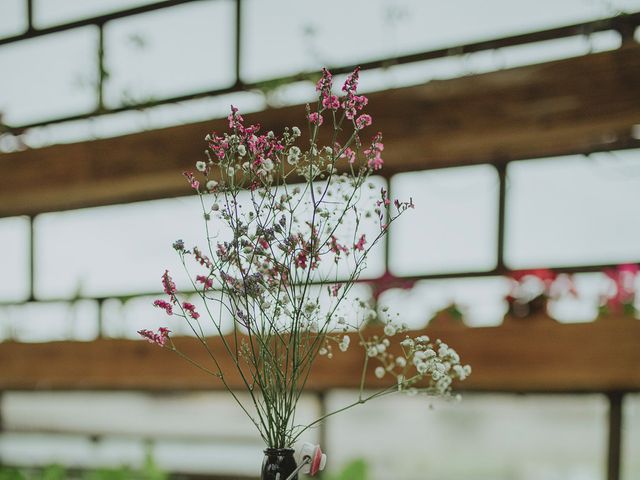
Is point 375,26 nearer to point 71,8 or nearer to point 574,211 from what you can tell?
point 574,211

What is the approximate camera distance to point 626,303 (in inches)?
94.4

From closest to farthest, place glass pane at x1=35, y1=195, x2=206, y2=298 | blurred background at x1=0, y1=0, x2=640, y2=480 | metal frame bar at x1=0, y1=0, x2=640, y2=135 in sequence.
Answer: blurred background at x1=0, y1=0, x2=640, y2=480, metal frame bar at x1=0, y1=0, x2=640, y2=135, glass pane at x1=35, y1=195, x2=206, y2=298

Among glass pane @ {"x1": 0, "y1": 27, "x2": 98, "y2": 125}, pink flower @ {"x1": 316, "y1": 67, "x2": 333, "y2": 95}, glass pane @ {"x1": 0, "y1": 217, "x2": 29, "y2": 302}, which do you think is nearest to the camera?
pink flower @ {"x1": 316, "y1": 67, "x2": 333, "y2": 95}

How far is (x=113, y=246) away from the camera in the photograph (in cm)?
382

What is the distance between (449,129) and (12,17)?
9.69ft

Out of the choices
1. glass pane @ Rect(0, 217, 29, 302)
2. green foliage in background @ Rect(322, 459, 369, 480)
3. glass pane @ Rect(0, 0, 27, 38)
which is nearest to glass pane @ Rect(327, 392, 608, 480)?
green foliage in background @ Rect(322, 459, 369, 480)

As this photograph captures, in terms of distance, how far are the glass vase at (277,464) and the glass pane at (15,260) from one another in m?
3.28

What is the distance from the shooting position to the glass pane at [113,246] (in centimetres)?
362

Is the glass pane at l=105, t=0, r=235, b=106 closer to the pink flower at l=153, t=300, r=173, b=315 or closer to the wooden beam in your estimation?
the wooden beam

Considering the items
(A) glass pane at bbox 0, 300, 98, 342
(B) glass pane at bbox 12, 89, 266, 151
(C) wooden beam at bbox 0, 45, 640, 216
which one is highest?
(B) glass pane at bbox 12, 89, 266, 151

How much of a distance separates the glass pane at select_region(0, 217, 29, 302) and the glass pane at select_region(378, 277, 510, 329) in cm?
220

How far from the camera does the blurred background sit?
237 centimetres

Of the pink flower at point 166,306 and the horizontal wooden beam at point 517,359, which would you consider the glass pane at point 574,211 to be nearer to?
the horizontal wooden beam at point 517,359

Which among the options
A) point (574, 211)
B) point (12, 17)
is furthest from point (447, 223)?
point (12, 17)
